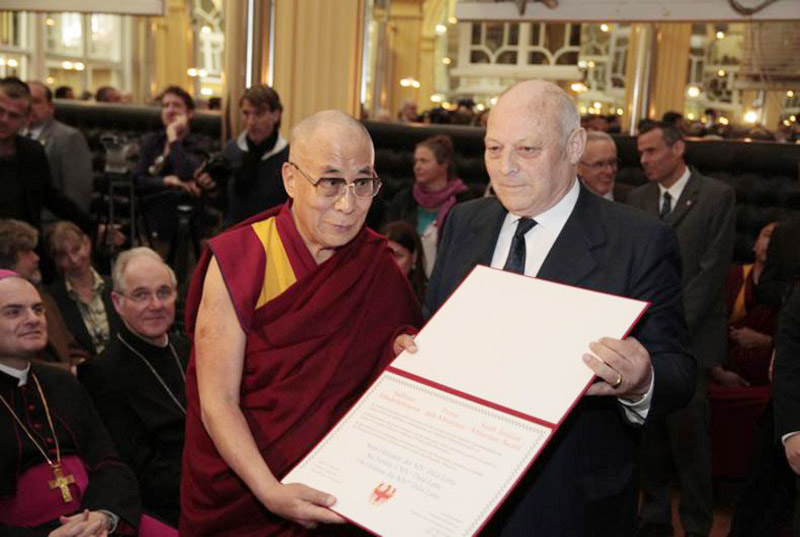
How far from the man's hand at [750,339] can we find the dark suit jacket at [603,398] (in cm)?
286

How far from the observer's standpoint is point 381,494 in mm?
1396

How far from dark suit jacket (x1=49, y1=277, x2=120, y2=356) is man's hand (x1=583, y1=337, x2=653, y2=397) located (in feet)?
8.43

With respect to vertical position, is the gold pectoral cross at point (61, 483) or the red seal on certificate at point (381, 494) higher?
the red seal on certificate at point (381, 494)

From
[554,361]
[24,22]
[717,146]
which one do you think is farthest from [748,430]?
[24,22]

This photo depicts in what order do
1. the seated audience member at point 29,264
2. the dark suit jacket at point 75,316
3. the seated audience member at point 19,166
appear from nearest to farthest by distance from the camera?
the seated audience member at point 29,264 < the dark suit jacket at point 75,316 < the seated audience member at point 19,166

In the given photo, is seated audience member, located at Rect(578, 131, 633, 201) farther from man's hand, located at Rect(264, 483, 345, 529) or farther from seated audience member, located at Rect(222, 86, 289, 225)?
man's hand, located at Rect(264, 483, 345, 529)

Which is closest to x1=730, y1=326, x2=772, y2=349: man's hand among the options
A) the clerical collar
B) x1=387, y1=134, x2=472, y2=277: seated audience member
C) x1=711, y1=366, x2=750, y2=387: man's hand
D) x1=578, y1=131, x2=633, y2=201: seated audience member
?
x1=711, y1=366, x2=750, y2=387: man's hand

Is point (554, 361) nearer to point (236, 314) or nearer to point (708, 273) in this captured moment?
point (236, 314)

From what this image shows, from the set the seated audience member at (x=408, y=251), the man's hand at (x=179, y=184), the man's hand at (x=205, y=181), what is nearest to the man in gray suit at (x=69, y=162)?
the man's hand at (x=179, y=184)

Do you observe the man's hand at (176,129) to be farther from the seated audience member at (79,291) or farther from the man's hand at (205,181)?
the seated audience member at (79,291)

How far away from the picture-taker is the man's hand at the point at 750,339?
13.8 feet

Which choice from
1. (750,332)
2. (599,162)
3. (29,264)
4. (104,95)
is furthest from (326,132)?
(104,95)

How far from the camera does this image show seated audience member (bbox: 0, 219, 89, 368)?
319cm

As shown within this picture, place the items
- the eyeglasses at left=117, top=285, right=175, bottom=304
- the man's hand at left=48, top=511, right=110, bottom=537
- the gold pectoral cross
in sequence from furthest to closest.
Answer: the eyeglasses at left=117, top=285, right=175, bottom=304
the gold pectoral cross
the man's hand at left=48, top=511, right=110, bottom=537
